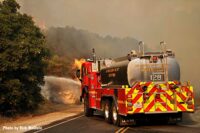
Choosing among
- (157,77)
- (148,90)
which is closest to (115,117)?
(148,90)

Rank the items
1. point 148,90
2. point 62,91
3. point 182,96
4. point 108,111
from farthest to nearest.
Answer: point 62,91
point 108,111
point 182,96
point 148,90

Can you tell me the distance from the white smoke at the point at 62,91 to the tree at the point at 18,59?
62.3 ft

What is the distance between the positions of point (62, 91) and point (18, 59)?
2344cm

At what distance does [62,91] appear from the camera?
47.1m

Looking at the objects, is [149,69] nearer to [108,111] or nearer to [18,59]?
[108,111]

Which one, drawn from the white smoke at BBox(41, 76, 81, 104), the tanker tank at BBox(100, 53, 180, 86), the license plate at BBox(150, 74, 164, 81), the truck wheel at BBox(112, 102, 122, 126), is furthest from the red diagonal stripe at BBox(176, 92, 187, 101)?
the white smoke at BBox(41, 76, 81, 104)

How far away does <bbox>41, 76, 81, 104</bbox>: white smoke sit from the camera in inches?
1823

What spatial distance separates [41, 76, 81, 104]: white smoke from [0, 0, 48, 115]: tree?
18978 mm

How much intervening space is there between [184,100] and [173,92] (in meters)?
0.57

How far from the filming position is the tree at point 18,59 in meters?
23.9

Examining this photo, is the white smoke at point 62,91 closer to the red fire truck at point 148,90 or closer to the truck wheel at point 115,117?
the truck wheel at point 115,117

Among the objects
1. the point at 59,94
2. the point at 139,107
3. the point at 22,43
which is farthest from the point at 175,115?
the point at 59,94

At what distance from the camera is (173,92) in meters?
16.2

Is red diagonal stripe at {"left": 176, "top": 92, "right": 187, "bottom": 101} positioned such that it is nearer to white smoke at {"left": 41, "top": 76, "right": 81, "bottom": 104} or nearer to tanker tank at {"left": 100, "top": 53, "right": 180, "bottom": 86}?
tanker tank at {"left": 100, "top": 53, "right": 180, "bottom": 86}
